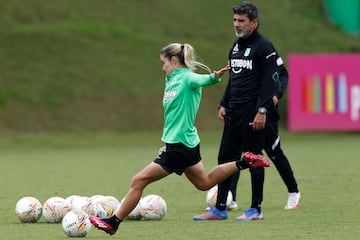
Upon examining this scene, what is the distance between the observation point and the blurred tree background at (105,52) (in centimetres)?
3406

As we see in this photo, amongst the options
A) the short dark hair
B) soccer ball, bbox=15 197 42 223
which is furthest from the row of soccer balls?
the short dark hair

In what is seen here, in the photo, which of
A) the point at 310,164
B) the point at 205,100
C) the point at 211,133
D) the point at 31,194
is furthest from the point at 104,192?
the point at 205,100

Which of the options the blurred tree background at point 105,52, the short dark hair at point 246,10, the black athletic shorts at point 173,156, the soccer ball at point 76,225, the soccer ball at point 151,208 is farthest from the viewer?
the blurred tree background at point 105,52

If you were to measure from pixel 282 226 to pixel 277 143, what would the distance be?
1.95 metres

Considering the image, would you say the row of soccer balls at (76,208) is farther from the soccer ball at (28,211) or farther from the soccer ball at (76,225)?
the soccer ball at (76,225)

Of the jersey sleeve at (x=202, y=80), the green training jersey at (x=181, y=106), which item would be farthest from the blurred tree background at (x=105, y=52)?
the jersey sleeve at (x=202, y=80)

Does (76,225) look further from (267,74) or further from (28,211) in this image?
(267,74)

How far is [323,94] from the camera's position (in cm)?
3192

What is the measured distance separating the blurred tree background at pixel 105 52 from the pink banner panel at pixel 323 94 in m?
3.87

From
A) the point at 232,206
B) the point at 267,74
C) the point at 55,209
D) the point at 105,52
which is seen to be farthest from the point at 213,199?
the point at 105,52

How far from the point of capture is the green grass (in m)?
9.95

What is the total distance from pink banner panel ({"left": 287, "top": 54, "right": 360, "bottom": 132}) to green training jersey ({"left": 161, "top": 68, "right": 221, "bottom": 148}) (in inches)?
878

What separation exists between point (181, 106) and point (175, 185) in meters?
6.26

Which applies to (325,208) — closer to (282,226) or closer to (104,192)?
(282,226)
